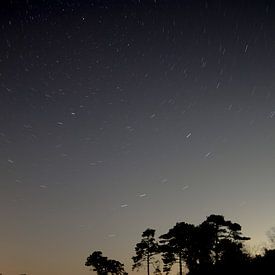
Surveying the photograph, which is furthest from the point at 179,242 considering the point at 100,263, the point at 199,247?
the point at 100,263

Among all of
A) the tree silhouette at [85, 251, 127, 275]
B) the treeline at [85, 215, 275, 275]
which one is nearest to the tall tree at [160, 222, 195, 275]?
the treeline at [85, 215, 275, 275]

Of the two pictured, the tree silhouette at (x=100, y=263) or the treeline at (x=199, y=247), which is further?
the tree silhouette at (x=100, y=263)

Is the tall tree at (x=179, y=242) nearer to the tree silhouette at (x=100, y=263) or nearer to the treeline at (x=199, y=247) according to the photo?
the treeline at (x=199, y=247)

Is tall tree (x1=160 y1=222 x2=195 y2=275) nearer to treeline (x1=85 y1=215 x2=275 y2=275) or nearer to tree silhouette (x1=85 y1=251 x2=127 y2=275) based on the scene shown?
treeline (x1=85 y1=215 x2=275 y2=275)

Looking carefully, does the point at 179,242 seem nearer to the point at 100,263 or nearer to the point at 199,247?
the point at 199,247

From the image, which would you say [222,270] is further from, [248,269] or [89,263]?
[89,263]

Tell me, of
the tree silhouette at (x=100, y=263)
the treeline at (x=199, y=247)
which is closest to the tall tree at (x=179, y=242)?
the treeline at (x=199, y=247)

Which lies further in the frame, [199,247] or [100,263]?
[100,263]

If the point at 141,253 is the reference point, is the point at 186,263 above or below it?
below

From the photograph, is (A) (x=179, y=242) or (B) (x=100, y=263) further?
(B) (x=100, y=263)

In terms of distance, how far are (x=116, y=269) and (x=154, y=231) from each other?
85.9 feet

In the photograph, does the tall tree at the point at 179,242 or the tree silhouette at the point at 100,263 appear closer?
the tall tree at the point at 179,242

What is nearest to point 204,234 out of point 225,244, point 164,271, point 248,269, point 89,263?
point 225,244

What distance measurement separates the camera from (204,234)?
4900 cm
